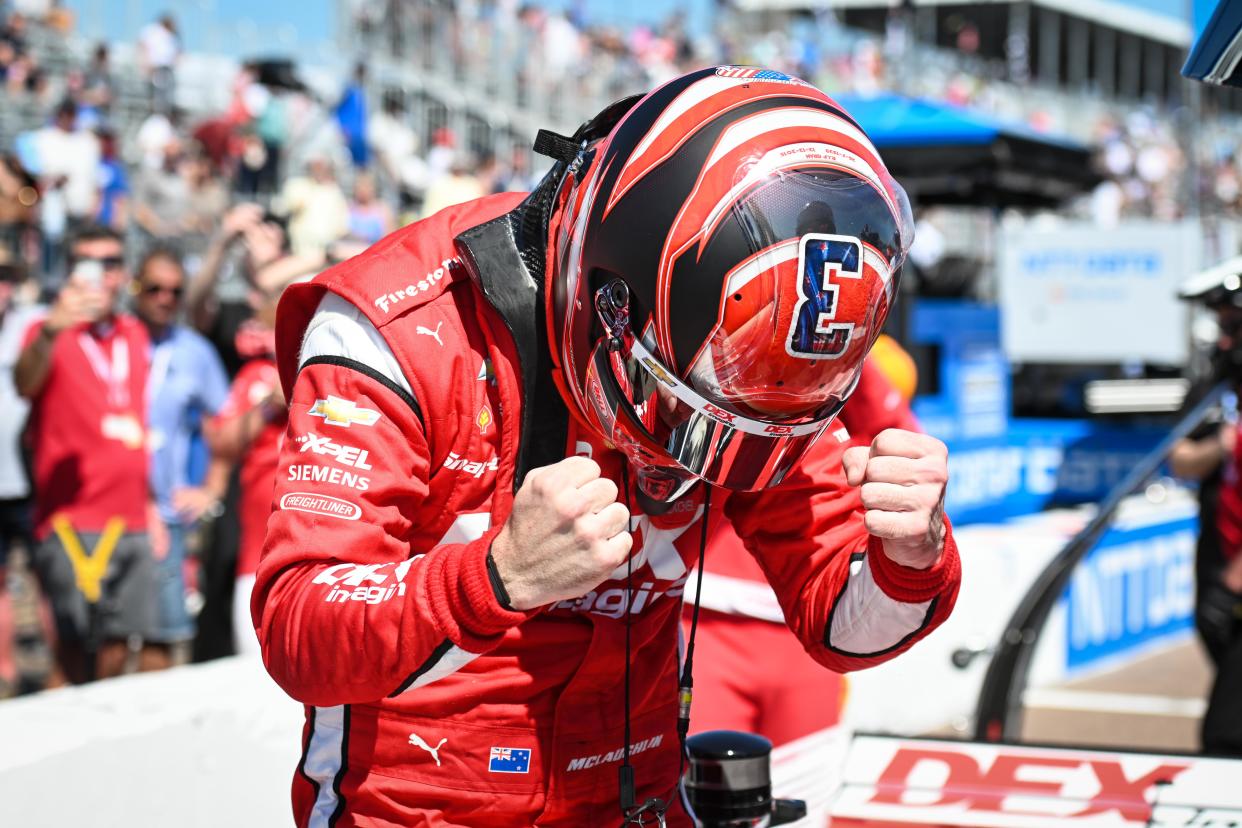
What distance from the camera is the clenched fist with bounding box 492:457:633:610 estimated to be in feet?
5.40

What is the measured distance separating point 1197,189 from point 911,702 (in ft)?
30.6

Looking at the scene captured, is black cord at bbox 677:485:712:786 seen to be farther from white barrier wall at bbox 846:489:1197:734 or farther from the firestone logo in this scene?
white barrier wall at bbox 846:489:1197:734

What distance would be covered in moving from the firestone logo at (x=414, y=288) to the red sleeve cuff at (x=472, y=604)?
378 mm

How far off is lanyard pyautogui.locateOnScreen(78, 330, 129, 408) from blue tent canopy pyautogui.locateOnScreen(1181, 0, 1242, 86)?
5.29 meters

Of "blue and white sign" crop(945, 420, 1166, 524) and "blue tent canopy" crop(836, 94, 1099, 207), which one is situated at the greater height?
"blue tent canopy" crop(836, 94, 1099, 207)

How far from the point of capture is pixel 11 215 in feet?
31.2

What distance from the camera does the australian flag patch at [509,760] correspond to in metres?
1.94

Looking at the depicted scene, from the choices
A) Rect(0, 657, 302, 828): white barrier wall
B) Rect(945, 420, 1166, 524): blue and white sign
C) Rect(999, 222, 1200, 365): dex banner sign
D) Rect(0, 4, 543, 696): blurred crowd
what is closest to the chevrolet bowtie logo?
Rect(0, 657, 302, 828): white barrier wall

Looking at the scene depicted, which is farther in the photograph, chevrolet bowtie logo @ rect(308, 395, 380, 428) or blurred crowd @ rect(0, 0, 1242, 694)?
blurred crowd @ rect(0, 0, 1242, 694)

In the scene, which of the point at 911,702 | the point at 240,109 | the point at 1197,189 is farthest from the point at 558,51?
the point at 911,702

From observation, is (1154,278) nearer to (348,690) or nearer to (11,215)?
(11,215)

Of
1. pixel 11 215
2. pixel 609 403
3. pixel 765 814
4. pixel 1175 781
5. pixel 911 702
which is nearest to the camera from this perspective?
pixel 609 403

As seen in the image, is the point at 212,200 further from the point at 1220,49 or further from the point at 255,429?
the point at 1220,49

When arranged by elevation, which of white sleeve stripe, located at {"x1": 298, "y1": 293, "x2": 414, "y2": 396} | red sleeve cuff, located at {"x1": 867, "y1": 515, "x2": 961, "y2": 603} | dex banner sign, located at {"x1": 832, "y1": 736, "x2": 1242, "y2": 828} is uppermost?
white sleeve stripe, located at {"x1": 298, "y1": 293, "x2": 414, "y2": 396}
